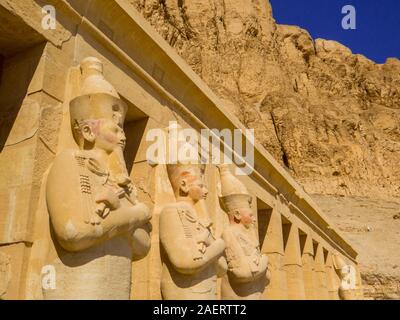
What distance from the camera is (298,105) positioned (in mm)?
33625

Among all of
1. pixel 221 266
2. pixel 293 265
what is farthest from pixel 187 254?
pixel 293 265

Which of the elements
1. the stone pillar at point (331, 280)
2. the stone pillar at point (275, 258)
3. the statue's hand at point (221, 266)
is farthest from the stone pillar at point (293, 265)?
the statue's hand at point (221, 266)

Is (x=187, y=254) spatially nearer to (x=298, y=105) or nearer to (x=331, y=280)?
(x=331, y=280)

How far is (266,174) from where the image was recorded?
7652 millimetres

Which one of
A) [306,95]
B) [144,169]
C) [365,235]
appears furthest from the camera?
[306,95]

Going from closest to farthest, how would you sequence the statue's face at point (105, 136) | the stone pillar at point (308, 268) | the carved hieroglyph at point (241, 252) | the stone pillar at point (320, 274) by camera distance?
the statue's face at point (105, 136)
the carved hieroglyph at point (241, 252)
the stone pillar at point (308, 268)
the stone pillar at point (320, 274)

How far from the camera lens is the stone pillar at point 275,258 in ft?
23.9

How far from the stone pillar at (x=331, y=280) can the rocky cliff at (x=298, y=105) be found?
1466 centimetres

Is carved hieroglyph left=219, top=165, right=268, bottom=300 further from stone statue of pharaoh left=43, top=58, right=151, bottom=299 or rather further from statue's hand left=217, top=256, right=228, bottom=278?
stone statue of pharaoh left=43, top=58, right=151, bottom=299

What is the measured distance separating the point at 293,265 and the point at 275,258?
123cm

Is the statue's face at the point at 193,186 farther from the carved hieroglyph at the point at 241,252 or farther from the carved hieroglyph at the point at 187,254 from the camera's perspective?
the carved hieroglyph at the point at 241,252
